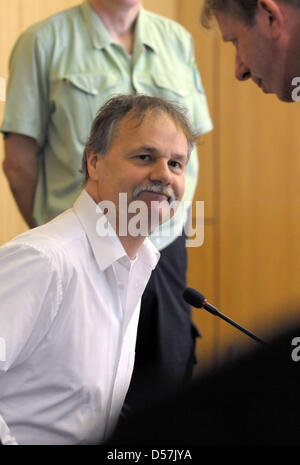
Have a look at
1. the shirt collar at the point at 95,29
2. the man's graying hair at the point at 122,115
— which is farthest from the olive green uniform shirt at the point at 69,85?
the man's graying hair at the point at 122,115

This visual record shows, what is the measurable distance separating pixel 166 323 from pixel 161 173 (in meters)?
0.63

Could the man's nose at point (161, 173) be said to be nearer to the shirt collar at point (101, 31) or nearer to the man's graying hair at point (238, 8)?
the man's graying hair at point (238, 8)

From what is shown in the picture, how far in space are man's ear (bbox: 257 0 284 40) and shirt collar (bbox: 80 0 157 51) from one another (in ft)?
2.88

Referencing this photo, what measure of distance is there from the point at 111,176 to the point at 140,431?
0.99m

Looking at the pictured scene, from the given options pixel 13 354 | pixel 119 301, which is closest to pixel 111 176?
pixel 119 301

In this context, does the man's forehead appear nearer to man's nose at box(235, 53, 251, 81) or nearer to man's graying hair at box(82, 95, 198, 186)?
man's nose at box(235, 53, 251, 81)

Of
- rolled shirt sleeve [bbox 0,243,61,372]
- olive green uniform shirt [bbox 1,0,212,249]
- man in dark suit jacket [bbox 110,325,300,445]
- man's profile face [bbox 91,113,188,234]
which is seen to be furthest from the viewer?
olive green uniform shirt [bbox 1,0,212,249]

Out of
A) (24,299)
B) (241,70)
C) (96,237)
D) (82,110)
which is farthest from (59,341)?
(82,110)

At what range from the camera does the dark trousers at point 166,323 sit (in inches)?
72.6

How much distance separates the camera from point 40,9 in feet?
9.02

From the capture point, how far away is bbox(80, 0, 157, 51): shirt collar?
1.90 metres

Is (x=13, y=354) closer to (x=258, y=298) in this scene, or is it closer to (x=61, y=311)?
(x=61, y=311)

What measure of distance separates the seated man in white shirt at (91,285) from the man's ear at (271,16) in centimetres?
32

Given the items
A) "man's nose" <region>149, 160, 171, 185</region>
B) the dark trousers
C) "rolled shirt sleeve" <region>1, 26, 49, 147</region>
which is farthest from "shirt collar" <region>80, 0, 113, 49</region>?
"man's nose" <region>149, 160, 171, 185</region>
